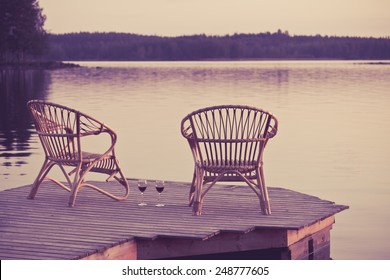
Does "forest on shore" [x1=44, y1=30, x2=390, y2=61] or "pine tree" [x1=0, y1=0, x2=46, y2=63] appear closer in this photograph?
"forest on shore" [x1=44, y1=30, x2=390, y2=61]

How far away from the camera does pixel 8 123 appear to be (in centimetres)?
2205

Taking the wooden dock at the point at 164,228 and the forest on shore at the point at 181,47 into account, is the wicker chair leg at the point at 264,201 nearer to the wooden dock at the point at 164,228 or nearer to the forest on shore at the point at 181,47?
the wooden dock at the point at 164,228

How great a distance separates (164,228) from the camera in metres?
6.58

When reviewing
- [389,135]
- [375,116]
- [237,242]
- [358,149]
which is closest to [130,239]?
[237,242]

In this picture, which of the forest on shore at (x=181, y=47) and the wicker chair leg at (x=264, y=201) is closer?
the wicker chair leg at (x=264, y=201)

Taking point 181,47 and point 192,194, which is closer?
point 192,194

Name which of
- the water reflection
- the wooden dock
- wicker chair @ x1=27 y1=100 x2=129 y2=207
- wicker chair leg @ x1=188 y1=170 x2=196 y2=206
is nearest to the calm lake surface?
the water reflection

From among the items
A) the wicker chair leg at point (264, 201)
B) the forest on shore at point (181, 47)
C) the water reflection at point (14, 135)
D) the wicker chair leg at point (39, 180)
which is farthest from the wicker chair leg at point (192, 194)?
the forest on shore at point (181, 47)

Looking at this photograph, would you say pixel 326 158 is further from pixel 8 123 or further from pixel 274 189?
pixel 8 123

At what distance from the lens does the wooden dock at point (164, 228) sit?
6.11 meters

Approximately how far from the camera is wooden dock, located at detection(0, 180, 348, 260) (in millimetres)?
6109

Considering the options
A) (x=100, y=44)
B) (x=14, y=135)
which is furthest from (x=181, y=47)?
(x=14, y=135)

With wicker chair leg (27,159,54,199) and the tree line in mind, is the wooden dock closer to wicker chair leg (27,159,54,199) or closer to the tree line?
wicker chair leg (27,159,54,199)

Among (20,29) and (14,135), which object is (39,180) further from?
(20,29)
